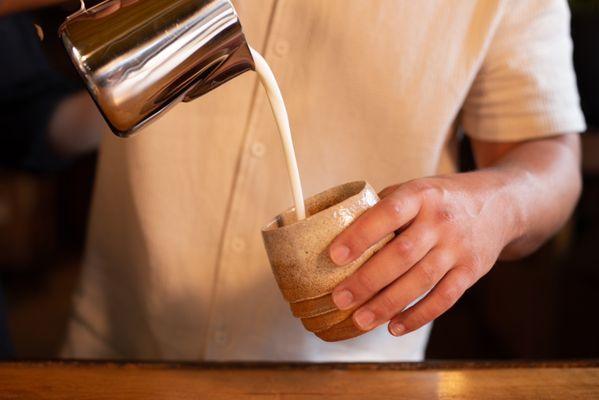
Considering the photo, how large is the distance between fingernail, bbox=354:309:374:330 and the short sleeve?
0.39m

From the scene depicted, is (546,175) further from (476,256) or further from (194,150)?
(194,150)

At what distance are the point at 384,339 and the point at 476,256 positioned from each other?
1.14ft

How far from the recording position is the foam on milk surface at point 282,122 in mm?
726

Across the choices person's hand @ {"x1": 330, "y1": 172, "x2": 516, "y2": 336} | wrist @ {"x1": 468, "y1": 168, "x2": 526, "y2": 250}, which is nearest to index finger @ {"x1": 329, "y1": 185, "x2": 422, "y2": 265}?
person's hand @ {"x1": 330, "y1": 172, "x2": 516, "y2": 336}

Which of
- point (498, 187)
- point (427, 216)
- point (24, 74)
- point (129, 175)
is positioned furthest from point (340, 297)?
point (24, 74)

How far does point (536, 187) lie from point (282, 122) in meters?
0.33

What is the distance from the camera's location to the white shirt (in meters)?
0.93

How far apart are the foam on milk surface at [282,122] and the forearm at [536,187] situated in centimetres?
22

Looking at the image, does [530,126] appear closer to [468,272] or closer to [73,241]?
[468,272]

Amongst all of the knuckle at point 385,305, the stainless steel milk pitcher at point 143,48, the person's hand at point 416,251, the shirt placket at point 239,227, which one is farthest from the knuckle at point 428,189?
the shirt placket at point 239,227

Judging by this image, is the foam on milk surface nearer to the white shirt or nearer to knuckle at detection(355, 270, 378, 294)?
knuckle at detection(355, 270, 378, 294)

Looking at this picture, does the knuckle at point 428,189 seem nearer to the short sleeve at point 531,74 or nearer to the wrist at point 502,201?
the wrist at point 502,201

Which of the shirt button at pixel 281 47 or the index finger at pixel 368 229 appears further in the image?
the shirt button at pixel 281 47

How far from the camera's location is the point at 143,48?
640 millimetres
